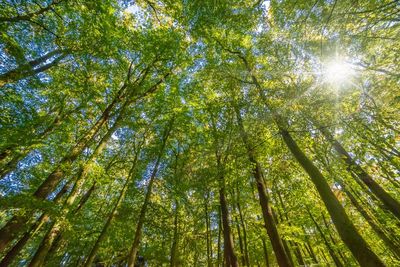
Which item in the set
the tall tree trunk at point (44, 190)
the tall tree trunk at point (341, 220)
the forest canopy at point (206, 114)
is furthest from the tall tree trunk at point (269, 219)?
the tall tree trunk at point (44, 190)

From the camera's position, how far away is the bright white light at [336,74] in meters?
7.31

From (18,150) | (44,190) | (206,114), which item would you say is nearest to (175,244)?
(44,190)

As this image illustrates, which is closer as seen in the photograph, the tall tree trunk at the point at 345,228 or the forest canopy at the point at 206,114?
the tall tree trunk at the point at 345,228

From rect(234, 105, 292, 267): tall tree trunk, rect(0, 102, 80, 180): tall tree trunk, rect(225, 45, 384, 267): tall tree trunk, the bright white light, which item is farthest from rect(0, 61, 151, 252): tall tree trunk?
the bright white light

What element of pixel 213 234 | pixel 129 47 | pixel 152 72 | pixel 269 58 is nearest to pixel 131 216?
pixel 213 234

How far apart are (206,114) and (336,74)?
7.88 meters

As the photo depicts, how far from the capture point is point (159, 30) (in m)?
10.5

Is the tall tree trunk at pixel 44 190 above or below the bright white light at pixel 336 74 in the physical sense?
below

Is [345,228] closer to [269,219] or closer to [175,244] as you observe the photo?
[269,219]

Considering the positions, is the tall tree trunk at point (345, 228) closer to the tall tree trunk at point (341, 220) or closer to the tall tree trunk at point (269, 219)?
the tall tree trunk at point (341, 220)

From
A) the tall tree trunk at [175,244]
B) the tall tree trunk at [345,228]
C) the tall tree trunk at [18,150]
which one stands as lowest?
the tall tree trunk at [345,228]

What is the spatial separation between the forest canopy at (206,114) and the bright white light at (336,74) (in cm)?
5

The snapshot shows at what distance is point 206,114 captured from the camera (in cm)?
1364

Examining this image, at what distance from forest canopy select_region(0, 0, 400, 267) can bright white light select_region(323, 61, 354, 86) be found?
0.16ft
